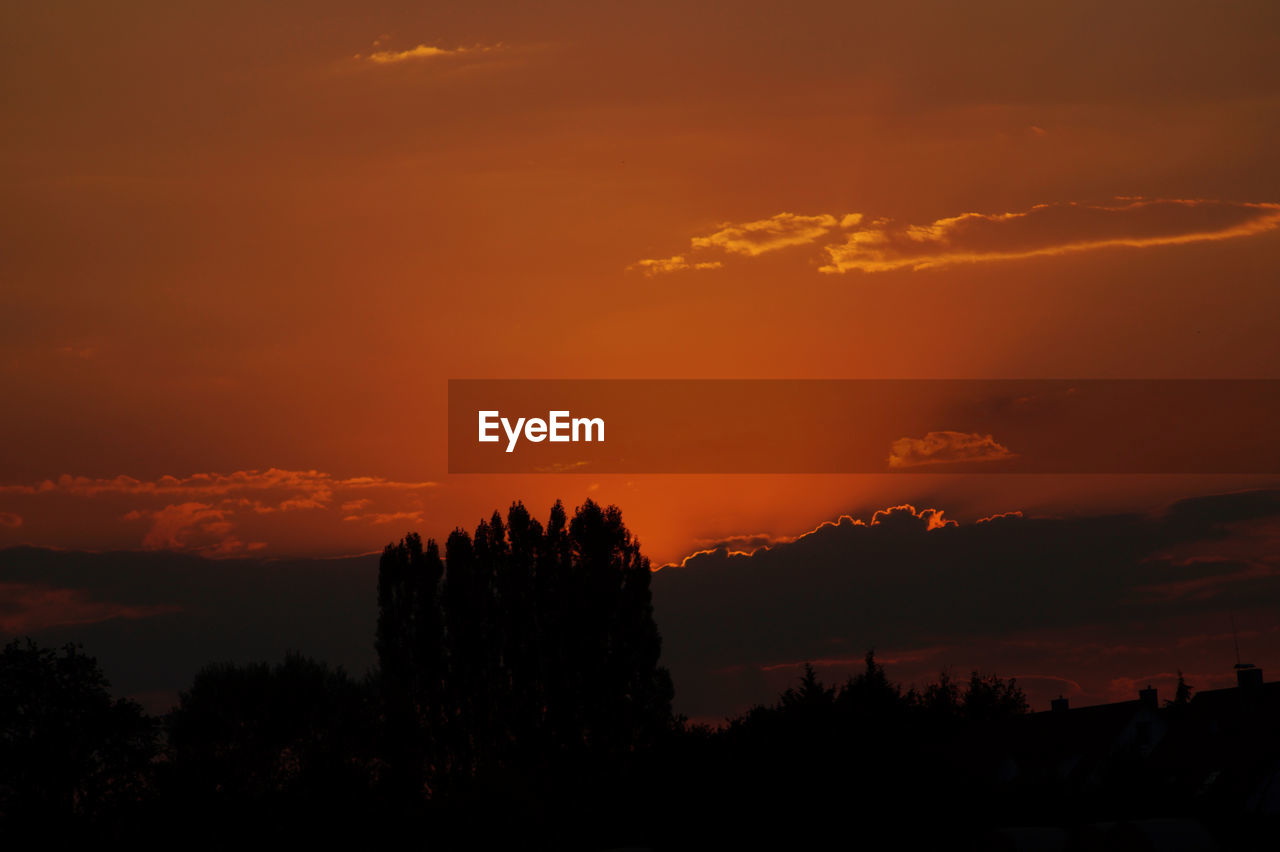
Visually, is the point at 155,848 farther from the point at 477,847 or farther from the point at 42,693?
the point at 477,847

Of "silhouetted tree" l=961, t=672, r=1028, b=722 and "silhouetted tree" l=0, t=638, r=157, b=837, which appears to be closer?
"silhouetted tree" l=0, t=638, r=157, b=837

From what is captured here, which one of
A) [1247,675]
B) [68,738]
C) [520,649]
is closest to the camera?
[68,738]

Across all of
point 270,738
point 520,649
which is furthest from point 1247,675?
point 270,738

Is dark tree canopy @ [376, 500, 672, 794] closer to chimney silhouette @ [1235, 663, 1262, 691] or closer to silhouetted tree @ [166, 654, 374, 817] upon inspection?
silhouetted tree @ [166, 654, 374, 817]

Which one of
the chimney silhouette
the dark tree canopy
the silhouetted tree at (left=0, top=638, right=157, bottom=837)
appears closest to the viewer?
the silhouetted tree at (left=0, top=638, right=157, bottom=837)

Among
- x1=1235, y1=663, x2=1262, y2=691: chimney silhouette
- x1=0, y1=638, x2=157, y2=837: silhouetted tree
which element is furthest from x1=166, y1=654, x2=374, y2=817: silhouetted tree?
x1=1235, y1=663, x2=1262, y2=691: chimney silhouette

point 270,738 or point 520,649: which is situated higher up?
point 520,649

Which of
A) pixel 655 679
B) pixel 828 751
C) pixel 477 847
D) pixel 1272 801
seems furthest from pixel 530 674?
pixel 1272 801

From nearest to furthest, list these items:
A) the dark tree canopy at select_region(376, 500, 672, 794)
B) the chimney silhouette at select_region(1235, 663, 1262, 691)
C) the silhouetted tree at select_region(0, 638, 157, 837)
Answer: the silhouetted tree at select_region(0, 638, 157, 837)
the dark tree canopy at select_region(376, 500, 672, 794)
the chimney silhouette at select_region(1235, 663, 1262, 691)

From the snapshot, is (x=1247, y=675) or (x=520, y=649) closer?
(x=520, y=649)

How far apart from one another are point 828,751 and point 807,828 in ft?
8.17

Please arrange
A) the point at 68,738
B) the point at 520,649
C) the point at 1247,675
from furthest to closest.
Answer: the point at 1247,675
the point at 520,649
the point at 68,738

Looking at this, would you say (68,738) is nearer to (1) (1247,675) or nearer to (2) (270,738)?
(2) (270,738)

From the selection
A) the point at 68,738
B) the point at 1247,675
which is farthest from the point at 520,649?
the point at 1247,675
